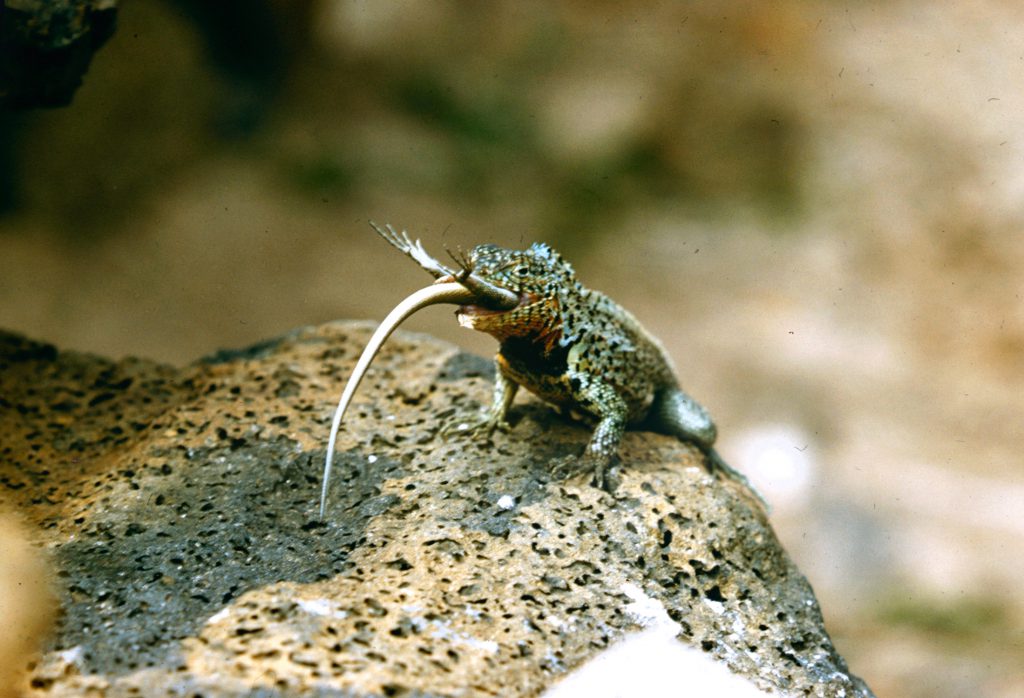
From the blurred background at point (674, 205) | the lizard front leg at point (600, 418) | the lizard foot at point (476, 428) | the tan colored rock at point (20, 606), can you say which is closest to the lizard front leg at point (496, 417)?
the lizard foot at point (476, 428)

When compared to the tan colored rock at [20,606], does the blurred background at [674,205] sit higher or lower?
higher

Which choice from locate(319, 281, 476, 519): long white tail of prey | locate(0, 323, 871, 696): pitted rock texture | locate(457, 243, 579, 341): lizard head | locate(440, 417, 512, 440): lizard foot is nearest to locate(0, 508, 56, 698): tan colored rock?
locate(0, 323, 871, 696): pitted rock texture

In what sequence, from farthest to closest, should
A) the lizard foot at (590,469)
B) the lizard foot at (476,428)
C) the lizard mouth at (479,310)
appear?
the lizard foot at (476,428)
the lizard foot at (590,469)
the lizard mouth at (479,310)

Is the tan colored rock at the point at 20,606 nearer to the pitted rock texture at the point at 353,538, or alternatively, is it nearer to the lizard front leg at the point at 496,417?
the pitted rock texture at the point at 353,538

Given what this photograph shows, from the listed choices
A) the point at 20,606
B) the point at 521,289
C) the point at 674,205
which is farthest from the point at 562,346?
the point at 674,205

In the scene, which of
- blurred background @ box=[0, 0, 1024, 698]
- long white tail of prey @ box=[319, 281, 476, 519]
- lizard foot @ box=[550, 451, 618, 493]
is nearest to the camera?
long white tail of prey @ box=[319, 281, 476, 519]

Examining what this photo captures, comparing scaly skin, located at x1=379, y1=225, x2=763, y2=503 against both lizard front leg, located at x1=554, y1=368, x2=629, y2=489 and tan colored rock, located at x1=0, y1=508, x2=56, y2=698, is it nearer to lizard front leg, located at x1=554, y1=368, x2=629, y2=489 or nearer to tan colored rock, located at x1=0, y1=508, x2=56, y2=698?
lizard front leg, located at x1=554, y1=368, x2=629, y2=489

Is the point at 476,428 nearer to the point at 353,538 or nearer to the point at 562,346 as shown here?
the point at 562,346

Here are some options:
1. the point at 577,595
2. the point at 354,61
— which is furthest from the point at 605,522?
the point at 354,61
